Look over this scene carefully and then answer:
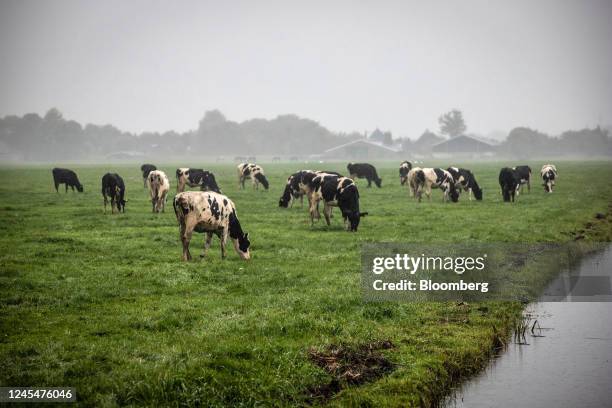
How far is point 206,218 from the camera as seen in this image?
58.1 ft

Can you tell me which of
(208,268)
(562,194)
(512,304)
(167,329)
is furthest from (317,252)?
(562,194)

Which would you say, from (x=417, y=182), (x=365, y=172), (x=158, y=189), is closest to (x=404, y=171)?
(x=365, y=172)

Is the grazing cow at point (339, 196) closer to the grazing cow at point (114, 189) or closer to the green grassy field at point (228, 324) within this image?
the green grassy field at point (228, 324)

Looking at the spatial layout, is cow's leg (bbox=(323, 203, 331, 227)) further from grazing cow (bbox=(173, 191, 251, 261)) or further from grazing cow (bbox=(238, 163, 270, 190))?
grazing cow (bbox=(238, 163, 270, 190))

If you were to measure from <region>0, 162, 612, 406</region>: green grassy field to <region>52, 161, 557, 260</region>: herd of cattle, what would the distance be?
95 cm

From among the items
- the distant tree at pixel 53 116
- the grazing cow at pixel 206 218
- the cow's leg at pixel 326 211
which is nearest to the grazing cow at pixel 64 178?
the cow's leg at pixel 326 211

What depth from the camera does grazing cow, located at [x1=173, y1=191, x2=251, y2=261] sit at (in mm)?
17500

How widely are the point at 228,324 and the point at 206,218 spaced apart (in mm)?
6519

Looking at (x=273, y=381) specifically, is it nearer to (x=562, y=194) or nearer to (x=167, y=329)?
(x=167, y=329)

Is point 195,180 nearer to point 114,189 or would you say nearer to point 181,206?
point 114,189

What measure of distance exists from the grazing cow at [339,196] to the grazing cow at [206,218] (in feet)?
22.5

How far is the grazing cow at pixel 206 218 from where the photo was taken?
Result: 17.5 metres

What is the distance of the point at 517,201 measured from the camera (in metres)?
36.6

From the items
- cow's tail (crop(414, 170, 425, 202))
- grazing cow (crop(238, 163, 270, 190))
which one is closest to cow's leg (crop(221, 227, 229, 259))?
cow's tail (crop(414, 170, 425, 202))
